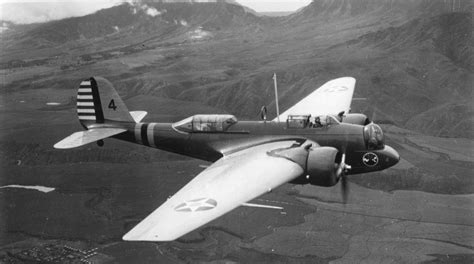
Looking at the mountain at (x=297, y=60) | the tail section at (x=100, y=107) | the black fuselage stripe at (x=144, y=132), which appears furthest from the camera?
the mountain at (x=297, y=60)

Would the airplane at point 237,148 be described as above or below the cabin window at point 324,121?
below

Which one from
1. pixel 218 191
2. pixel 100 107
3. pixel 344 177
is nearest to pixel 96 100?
pixel 100 107

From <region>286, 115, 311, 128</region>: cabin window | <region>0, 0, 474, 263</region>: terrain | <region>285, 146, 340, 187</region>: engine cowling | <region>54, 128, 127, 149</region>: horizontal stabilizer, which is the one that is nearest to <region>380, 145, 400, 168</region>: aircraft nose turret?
<region>286, 115, 311, 128</region>: cabin window

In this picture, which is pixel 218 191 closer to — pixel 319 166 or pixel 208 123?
pixel 319 166

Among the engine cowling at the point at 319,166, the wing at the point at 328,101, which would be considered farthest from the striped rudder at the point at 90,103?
the engine cowling at the point at 319,166

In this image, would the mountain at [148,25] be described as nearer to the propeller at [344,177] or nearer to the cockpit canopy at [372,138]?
the cockpit canopy at [372,138]

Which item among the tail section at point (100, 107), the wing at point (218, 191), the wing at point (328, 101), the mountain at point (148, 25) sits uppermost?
the mountain at point (148, 25)

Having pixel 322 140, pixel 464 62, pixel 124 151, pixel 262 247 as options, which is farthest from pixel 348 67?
pixel 322 140
